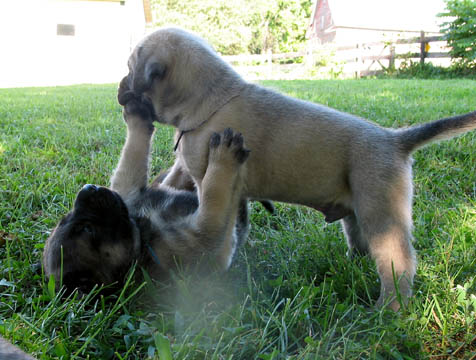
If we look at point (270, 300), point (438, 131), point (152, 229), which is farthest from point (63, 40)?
point (270, 300)

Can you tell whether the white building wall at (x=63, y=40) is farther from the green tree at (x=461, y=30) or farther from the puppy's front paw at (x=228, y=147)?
the puppy's front paw at (x=228, y=147)

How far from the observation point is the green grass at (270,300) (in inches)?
68.7

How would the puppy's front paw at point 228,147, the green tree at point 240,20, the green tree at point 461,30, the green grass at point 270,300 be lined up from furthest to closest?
the green tree at point 240,20 < the green tree at point 461,30 < the puppy's front paw at point 228,147 < the green grass at point 270,300

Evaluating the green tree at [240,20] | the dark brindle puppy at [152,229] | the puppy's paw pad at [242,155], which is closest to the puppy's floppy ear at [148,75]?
the dark brindle puppy at [152,229]

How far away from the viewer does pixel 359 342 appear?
177 centimetres

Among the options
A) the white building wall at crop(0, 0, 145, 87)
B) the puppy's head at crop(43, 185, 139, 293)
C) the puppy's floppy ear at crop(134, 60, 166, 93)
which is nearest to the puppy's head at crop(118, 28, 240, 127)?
the puppy's floppy ear at crop(134, 60, 166, 93)

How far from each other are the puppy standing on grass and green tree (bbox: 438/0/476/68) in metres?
17.5

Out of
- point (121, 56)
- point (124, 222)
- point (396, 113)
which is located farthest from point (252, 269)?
point (121, 56)

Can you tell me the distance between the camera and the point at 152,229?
263 cm

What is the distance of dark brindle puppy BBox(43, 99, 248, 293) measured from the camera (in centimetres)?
226

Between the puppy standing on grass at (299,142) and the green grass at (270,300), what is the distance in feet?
0.65

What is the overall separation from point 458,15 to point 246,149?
20.4 meters

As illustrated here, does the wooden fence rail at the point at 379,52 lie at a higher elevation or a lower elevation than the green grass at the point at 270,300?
higher

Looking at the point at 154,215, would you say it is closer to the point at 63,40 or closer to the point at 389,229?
the point at 389,229
